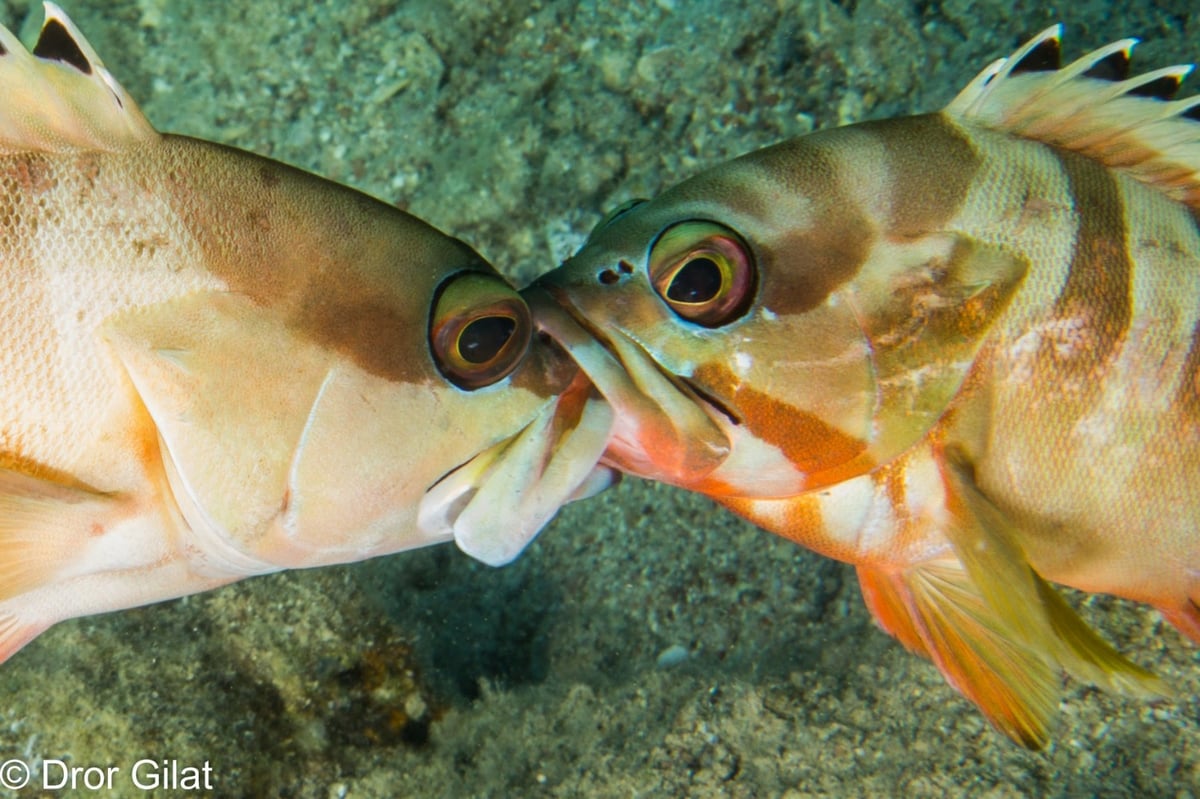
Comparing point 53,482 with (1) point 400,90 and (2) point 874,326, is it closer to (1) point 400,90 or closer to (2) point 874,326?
(2) point 874,326

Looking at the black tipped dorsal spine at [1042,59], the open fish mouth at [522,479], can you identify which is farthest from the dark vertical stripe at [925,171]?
the open fish mouth at [522,479]

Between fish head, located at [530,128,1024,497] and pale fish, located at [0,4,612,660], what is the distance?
0.61 feet

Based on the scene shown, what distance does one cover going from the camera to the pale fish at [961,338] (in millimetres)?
1754

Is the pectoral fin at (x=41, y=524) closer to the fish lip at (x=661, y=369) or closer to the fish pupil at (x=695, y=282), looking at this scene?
the fish lip at (x=661, y=369)

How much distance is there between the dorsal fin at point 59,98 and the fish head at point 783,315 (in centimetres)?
102

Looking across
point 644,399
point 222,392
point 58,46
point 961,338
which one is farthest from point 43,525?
point 961,338

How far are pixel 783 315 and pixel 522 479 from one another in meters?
0.70

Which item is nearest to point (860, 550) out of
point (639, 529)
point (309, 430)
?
point (309, 430)

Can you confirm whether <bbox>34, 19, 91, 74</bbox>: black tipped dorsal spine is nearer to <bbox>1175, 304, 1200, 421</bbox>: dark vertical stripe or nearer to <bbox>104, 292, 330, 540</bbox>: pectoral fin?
<bbox>104, 292, 330, 540</bbox>: pectoral fin

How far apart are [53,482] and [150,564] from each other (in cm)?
29

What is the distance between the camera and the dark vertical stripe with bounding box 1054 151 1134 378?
183 centimetres

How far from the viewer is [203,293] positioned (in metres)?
1.71

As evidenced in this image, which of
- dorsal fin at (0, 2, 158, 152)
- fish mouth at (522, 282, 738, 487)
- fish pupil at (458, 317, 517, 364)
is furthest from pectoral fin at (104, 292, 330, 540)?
fish mouth at (522, 282, 738, 487)

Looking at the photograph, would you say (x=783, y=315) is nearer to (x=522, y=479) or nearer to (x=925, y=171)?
(x=925, y=171)
